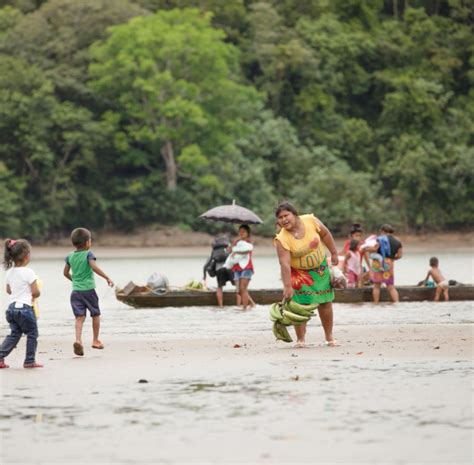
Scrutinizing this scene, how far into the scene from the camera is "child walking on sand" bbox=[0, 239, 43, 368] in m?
13.0

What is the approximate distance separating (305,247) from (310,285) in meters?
0.43

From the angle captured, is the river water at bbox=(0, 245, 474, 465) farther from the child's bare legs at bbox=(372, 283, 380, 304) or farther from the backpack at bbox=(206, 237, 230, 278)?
the backpack at bbox=(206, 237, 230, 278)

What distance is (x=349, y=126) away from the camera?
2805 inches

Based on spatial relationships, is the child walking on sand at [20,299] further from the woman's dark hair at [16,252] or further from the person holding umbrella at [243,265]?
the person holding umbrella at [243,265]

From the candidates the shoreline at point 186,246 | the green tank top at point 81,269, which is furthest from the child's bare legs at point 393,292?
the shoreline at point 186,246

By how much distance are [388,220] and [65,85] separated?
16.7m

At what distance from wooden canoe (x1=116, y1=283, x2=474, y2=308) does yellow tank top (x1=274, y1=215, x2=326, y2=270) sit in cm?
930

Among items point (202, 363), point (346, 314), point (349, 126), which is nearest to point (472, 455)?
point (202, 363)

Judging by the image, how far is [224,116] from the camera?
64.1 metres

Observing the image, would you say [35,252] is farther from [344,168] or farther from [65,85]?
[344,168]

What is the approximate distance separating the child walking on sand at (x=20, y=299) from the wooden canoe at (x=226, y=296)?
32.5 feet

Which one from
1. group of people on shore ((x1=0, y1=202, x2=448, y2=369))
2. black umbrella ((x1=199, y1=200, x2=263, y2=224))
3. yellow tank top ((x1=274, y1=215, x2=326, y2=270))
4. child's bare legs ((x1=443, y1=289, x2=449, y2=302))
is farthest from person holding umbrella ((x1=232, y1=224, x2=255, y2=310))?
yellow tank top ((x1=274, y1=215, x2=326, y2=270))

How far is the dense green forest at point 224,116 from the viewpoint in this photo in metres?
61.7

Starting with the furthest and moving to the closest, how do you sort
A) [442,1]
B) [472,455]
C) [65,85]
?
[442,1] < [65,85] < [472,455]
